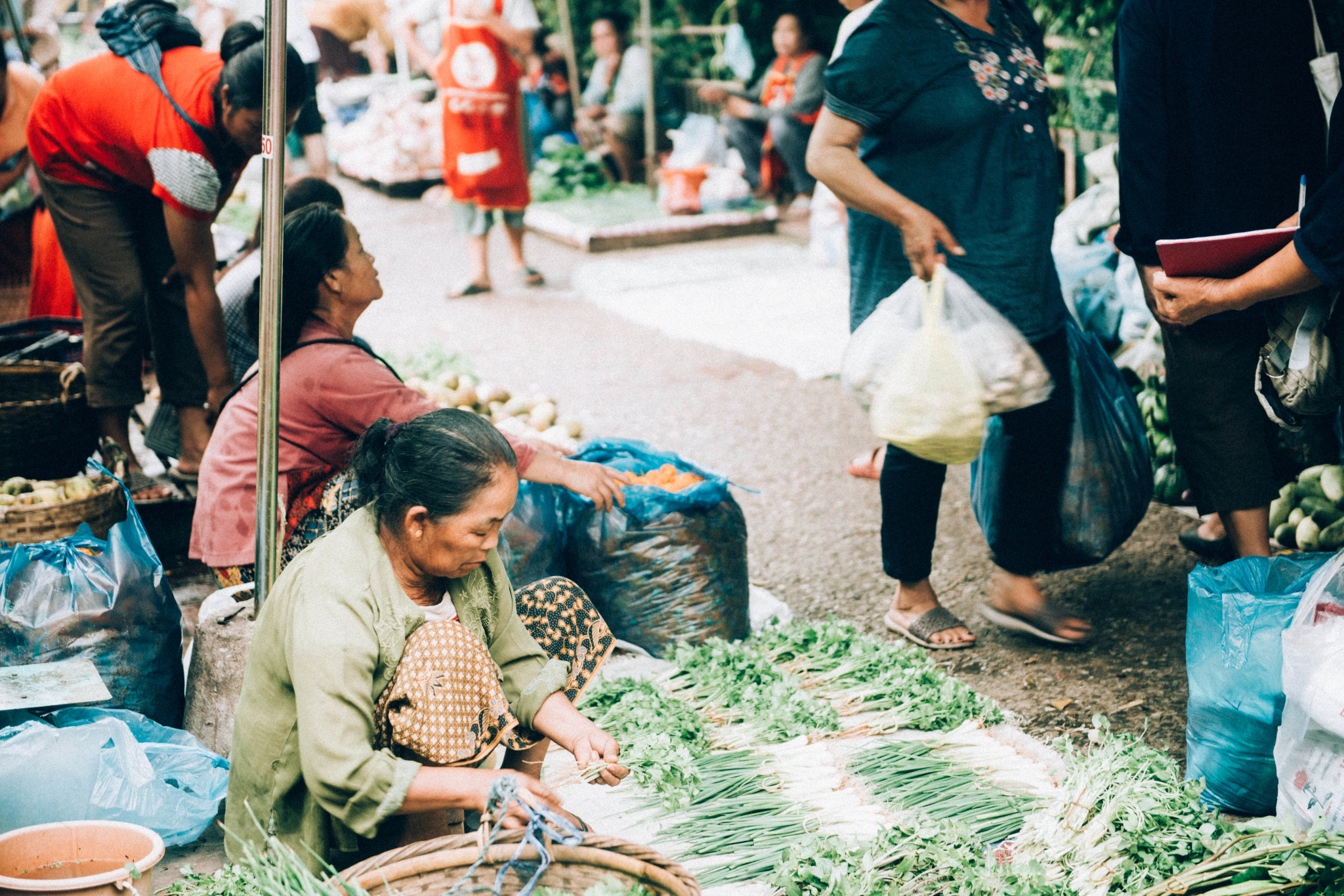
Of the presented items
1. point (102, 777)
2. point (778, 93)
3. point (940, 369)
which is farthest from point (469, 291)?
point (102, 777)

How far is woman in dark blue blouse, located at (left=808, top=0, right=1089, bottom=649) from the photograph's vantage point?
314 cm

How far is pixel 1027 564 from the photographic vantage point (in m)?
3.60

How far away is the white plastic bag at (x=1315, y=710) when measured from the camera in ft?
7.57

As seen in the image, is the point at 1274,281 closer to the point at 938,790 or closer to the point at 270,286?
the point at 938,790

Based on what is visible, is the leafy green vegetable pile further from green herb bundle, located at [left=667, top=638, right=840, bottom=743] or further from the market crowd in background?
green herb bundle, located at [left=667, top=638, right=840, bottom=743]

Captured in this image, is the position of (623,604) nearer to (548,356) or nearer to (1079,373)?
(1079,373)

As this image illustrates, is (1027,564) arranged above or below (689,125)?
below

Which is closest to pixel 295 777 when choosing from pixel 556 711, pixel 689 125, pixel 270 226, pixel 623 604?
pixel 556 711

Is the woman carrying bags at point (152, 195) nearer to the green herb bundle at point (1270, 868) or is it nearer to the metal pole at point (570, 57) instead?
the green herb bundle at point (1270, 868)

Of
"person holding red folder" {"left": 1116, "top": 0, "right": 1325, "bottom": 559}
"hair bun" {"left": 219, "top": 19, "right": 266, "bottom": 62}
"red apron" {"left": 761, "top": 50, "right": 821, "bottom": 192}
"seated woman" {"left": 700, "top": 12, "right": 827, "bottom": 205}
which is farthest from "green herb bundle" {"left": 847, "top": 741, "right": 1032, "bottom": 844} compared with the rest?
"red apron" {"left": 761, "top": 50, "right": 821, "bottom": 192}

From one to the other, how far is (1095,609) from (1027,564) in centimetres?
40

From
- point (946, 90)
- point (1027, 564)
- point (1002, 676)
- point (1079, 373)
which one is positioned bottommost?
point (1002, 676)

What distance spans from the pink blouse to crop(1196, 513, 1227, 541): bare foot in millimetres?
2370

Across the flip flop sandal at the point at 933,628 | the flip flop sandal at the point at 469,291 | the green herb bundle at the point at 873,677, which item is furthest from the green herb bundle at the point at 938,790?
the flip flop sandal at the point at 469,291
